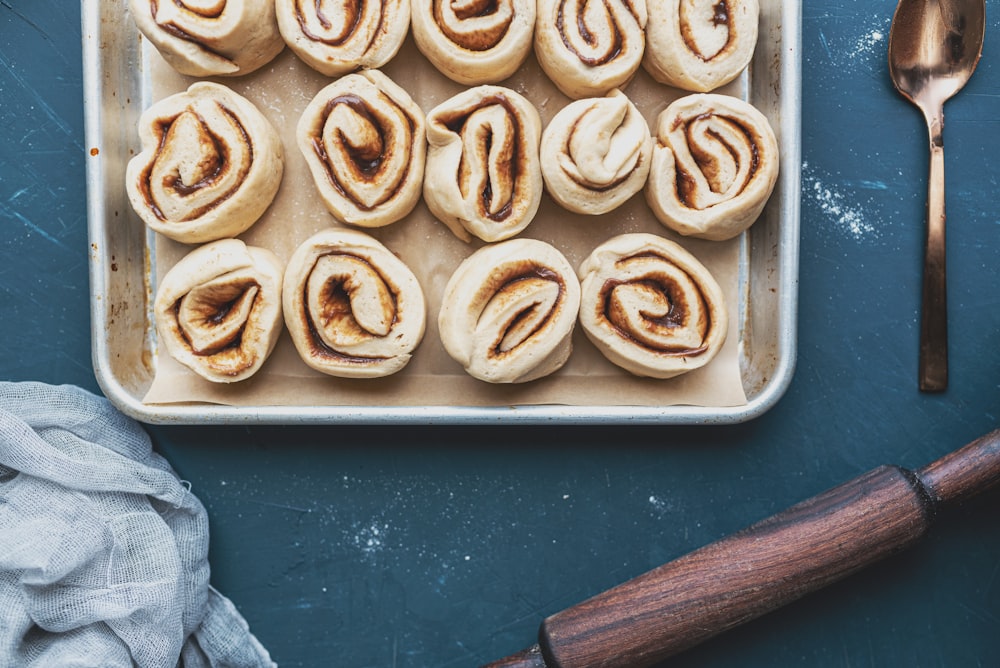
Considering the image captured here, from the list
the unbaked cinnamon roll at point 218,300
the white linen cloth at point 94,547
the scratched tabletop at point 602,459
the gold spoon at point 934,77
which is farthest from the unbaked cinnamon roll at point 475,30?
the white linen cloth at point 94,547

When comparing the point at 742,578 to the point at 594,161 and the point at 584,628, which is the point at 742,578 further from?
the point at 594,161

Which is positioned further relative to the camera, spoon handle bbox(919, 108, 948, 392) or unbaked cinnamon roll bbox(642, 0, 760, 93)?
spoon handle bbox(919, 108, 948, 392)

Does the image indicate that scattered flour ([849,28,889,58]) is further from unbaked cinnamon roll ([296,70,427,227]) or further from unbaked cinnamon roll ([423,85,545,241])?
unbaked cinnamon roll ([296,70,427,227])

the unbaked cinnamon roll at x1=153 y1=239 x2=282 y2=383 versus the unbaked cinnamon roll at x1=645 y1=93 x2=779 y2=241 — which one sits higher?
the unbaked cinnamon roll at x1=645 y1=93 x2=779 y2=241

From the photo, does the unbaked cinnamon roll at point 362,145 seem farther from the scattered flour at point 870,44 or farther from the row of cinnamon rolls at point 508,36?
the scattered flour at point 870,44

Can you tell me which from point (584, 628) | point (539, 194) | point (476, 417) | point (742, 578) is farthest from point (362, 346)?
point (742, 578)

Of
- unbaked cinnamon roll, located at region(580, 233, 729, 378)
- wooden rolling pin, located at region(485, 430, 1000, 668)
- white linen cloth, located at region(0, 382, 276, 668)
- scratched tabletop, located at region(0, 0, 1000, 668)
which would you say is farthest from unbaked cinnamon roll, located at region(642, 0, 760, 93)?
white linen cloth, located at region(0, 382, 276, 668)
